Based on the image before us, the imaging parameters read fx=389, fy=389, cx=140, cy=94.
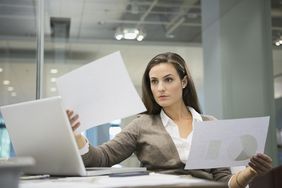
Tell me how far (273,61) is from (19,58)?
2685mm

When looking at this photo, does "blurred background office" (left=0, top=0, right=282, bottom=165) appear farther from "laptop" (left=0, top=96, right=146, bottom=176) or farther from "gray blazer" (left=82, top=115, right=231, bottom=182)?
"laptop" (left=0, top=96, right=146, bottom=176)

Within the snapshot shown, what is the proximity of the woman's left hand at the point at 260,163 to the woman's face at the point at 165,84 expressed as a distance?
0.48 m

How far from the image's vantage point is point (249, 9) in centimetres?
412

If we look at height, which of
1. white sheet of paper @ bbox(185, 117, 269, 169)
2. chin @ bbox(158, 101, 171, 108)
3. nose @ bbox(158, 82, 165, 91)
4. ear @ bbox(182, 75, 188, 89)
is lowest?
white sheet of paper @ bbox(185, 117, 269, 169)

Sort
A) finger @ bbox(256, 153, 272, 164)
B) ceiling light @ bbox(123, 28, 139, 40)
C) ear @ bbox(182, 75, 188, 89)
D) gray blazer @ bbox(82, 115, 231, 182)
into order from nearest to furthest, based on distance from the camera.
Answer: finger @ bbox(256, 153, 272, 164)
gray blazer @ bbox(82, 115, 231, 182)
ear @ bbox(182, 75, 188, 89)
ceiling light @ bbox(123, 28, 139, 40)

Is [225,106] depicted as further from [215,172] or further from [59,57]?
[215,172]

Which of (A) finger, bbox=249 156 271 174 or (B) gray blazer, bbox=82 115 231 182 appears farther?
(B) gray blazer, bbox=82 115 231 182

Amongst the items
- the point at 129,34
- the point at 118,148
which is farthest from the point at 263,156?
the point at 129,34

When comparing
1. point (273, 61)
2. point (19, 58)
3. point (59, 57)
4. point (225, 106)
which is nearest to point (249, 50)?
point (273, 61)

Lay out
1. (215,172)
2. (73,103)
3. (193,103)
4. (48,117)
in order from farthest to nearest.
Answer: (193,103) → (215,172) → (73,103) → (48,117)

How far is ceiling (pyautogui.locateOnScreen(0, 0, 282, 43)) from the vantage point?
4.28m

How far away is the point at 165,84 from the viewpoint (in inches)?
63.8

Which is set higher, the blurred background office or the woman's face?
the blurred background office

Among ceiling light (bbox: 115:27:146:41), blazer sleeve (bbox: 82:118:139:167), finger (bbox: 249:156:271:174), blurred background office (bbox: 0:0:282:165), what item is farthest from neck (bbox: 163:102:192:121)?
ceiling light (bbox: 115:27:146:41)
